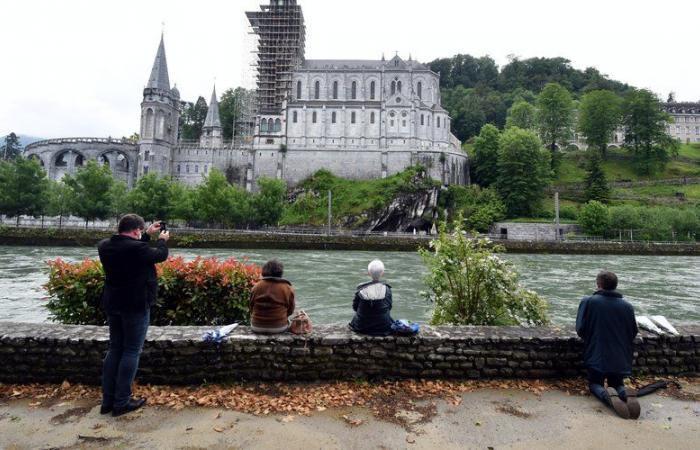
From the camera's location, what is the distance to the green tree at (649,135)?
224ft

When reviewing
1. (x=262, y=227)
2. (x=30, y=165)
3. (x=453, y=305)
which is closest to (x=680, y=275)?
(x=453, y=305)

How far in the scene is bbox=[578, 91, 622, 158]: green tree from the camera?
230 feet

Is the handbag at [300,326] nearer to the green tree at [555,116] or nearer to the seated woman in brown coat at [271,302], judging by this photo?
the seated woman in brown coat at [271,302]

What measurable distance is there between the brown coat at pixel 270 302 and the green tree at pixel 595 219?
51.7 meters

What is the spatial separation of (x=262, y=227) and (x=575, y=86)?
329ft

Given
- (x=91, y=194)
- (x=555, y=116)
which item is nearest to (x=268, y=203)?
(x=91, y=194)

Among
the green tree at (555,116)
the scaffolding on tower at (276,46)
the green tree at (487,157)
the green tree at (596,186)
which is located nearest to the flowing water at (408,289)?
the green tree at (596,186)

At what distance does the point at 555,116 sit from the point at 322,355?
76.9m

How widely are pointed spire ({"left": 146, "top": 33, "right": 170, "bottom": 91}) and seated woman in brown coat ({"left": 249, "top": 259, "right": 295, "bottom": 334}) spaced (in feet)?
233

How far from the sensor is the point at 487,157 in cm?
6588

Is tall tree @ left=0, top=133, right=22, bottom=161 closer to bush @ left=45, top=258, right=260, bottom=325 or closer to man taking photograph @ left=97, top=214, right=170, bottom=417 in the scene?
bush @ left=45, top=258, right=260, bottom=325

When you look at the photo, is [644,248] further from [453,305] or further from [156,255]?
[156,255]

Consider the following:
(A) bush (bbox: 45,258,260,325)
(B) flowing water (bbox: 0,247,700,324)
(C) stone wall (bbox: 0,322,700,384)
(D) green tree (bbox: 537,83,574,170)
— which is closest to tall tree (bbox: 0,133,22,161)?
(B) flowing water (bbox: 0,247,700,324)

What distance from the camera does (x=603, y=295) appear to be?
4.95 metres
